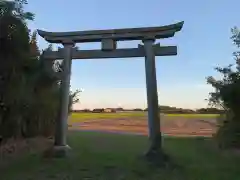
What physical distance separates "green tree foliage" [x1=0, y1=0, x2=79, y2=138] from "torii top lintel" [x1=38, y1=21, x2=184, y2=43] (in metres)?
0.68

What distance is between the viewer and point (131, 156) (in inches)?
334

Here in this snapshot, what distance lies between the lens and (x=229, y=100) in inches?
433

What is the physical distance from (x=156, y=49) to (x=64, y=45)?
94.4 inches

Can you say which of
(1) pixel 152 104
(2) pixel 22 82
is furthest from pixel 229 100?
(2) pixel 22 82

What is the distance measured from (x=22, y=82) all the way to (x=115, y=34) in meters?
2.50

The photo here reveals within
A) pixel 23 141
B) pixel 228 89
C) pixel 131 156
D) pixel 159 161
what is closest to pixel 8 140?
pixel 23 141

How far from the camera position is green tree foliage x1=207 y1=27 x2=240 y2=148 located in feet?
35.6

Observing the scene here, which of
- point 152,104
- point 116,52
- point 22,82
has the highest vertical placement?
point 116,52

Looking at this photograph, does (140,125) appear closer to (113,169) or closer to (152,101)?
(152,101)

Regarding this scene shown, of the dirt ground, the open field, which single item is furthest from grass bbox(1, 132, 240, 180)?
the dirt ground

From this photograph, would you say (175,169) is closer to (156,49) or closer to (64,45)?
(156,49)

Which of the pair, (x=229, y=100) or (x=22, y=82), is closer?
(x=22, y=82)

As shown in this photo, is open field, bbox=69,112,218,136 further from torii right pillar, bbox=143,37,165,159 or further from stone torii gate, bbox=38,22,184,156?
torii right pillar, bbox=143,37,165,159

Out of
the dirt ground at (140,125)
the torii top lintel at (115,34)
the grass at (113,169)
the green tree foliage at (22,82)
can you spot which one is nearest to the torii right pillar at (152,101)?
the torii top lintel at (115,34)
